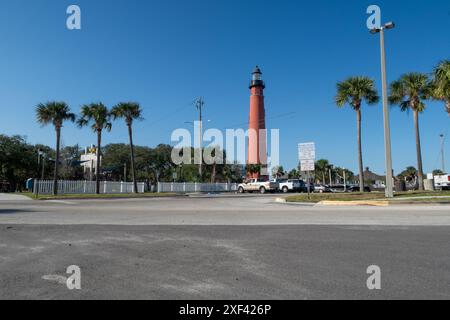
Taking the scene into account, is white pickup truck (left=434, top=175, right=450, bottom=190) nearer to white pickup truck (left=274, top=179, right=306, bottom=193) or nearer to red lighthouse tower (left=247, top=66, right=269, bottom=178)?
white pickup truck (left=274, top=179, right=306, bottom=193)

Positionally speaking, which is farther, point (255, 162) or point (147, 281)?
point (255, 162)

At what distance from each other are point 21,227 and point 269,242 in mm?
7712

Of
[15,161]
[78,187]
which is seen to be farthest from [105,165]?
[78,187]

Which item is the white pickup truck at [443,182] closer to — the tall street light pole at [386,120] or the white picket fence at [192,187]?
the tall street light pole at [386,120]

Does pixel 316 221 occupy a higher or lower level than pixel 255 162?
lower

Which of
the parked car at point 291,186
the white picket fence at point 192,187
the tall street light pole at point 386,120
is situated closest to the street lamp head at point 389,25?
the tall street light pole at point 386,120

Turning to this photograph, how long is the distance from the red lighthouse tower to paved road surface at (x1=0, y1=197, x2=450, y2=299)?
171ft

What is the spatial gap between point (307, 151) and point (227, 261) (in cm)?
1713

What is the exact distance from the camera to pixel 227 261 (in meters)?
6.25

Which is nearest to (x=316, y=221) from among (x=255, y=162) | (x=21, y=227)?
(x=21, y=227)

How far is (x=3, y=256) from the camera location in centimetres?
680

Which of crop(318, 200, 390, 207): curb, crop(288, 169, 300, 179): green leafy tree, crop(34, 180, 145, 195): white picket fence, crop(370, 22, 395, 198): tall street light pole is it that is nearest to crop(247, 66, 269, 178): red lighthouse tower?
crop(34, 180, 145, 195): white picket fence

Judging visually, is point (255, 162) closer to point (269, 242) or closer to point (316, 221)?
point (316, 221)

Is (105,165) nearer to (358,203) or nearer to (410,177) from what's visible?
(410,177)
